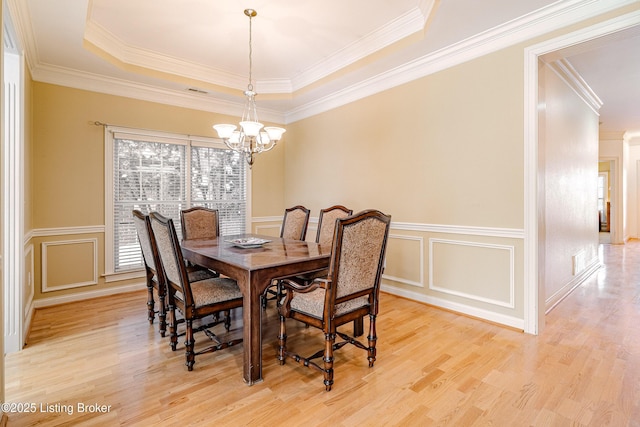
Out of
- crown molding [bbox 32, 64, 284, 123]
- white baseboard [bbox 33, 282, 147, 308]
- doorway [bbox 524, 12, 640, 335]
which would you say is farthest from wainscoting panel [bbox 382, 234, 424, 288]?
white baseboard [bbox 33, 282, 147, 308]

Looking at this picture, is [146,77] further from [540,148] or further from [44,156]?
[540,148]

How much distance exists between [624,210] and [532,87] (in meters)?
7.69

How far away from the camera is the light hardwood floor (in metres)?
1.78

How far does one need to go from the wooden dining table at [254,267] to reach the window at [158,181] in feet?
6.21

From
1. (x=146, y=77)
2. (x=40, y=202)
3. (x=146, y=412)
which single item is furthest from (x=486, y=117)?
(x=40, y=202)

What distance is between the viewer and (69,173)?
3795 millimetres

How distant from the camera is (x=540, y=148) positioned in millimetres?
2840

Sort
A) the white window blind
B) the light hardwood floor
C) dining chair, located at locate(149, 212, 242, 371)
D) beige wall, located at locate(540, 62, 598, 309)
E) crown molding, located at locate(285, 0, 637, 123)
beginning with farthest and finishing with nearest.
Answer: the white window blind < beige wall, located at locate(540, 62, 598, 309) < crown molding, located at locate(285, 0, 637, 123) < dining chair, located at locate(149, 212, 242, 371) < the light hardwood floor

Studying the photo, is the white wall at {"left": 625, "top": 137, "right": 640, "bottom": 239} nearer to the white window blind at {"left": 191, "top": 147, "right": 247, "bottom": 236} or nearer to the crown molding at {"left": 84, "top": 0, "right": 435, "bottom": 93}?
the crown molding at {"left": 84, "top": 0, "right": 435, "bottom": 93}

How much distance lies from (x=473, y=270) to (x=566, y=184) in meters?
1.73

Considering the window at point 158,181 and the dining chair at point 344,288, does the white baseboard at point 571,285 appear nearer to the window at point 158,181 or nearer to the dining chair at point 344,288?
the dining chair at point 344,288

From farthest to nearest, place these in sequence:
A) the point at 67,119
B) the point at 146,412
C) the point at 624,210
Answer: the point at 624,210 → the point at 67,119 → the point at 146,412

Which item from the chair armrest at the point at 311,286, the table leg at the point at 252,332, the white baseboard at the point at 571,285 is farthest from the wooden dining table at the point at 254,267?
the white baseboard at the point at 571,285

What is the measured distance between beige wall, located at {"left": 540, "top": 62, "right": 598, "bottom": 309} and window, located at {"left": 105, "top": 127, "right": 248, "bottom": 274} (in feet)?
13.7
